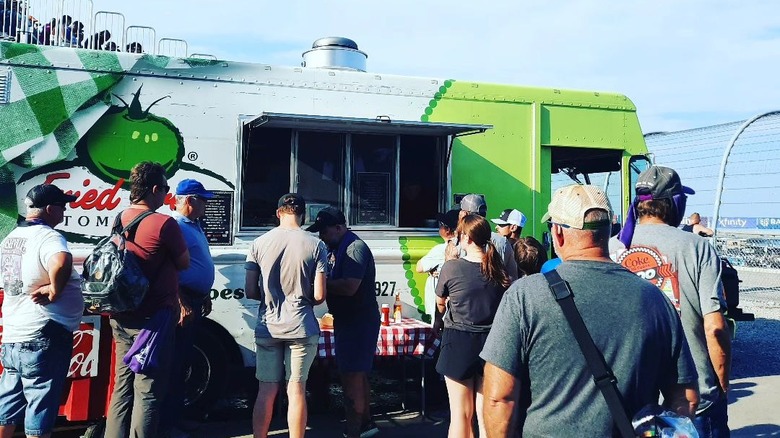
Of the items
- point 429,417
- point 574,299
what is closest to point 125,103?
point 429,417

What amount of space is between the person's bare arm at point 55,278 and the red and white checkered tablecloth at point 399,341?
83.6 inches

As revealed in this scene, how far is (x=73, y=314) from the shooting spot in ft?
13.5

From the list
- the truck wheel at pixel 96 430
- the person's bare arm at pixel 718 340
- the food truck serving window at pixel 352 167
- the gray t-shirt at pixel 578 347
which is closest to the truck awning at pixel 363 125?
the food truck serving window at pixel 352 167

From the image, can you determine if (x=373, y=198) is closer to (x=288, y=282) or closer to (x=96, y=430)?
(x=288, y=282)

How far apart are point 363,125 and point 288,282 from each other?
6.02ft

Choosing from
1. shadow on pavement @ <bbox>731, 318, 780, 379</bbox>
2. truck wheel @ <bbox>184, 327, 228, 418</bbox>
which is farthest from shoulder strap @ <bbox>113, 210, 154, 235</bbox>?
shadow on pavement @ <bbox>731, 318, 780, 379</bbox>

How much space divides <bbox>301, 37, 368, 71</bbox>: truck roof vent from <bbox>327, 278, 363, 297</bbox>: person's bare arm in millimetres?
2422

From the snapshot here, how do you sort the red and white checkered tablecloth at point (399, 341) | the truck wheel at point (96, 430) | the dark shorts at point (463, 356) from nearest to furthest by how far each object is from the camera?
the dark shorts at point (463, 356) < the truck wheel at point (96, 430) < the red and white checkered tablecloth at point (399, 341)

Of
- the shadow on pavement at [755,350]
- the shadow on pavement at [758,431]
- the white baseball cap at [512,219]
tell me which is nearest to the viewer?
the shadow on pavement at [758,431]

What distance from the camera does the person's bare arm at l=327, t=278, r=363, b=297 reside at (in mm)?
4824

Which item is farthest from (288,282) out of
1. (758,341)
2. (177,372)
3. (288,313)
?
(758,341)

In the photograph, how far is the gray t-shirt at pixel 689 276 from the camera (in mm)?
3150

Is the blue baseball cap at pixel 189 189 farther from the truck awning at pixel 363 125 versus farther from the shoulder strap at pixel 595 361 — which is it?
the shoulder strap at pixel 595 361

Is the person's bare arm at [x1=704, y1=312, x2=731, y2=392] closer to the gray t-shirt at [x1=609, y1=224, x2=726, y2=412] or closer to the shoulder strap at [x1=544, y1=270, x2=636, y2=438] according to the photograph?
the gray t-shirt at [x1=609, y1=224, x2=726, y2=412]
